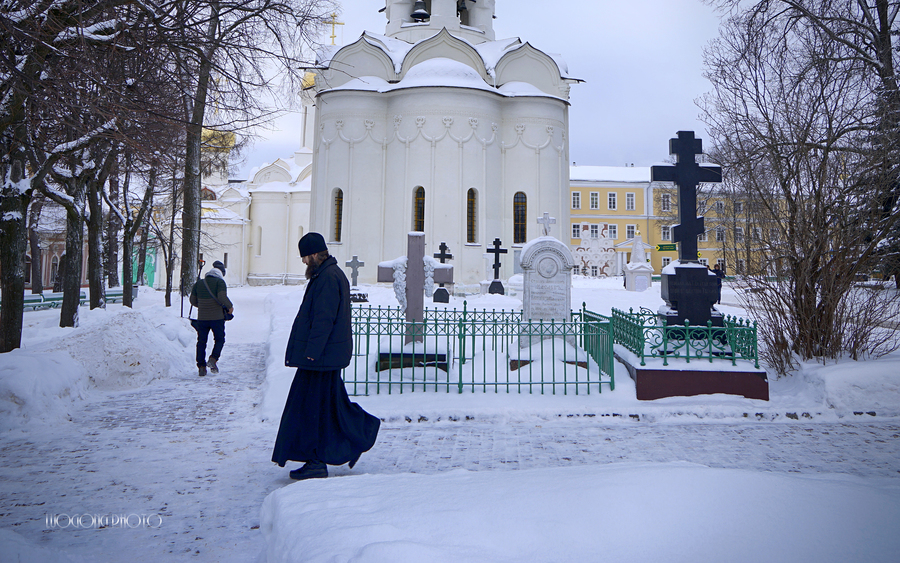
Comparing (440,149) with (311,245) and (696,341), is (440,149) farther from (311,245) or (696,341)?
(311,245)

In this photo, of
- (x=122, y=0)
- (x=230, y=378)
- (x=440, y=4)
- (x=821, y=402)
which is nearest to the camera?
(x=122, y=0)

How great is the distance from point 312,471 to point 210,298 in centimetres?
508

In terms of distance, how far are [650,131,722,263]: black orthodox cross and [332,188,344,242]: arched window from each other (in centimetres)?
1836

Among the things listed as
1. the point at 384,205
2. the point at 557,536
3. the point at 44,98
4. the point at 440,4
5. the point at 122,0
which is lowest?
the point at 557,536

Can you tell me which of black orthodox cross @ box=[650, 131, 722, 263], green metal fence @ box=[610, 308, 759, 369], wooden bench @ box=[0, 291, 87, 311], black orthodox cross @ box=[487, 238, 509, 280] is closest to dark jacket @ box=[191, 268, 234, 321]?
green metal fence @ box=[610, 308, 759, 369]

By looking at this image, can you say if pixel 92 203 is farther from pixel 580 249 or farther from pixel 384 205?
pixel 580 249

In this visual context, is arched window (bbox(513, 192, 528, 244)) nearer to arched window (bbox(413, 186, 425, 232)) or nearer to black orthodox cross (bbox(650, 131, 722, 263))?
arched window (bbox(413, 186, 425, 232))

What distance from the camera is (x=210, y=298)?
27.8 feet

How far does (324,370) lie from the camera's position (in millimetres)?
4262

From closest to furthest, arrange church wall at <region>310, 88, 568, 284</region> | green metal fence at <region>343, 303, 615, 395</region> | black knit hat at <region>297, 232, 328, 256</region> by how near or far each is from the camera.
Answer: black knit hat at <region>297, 232, 328, 256</region>, green metal fence at <region>343, 303, 615, 395</region>, church wall at <region>310, 88, 568, 284</region>

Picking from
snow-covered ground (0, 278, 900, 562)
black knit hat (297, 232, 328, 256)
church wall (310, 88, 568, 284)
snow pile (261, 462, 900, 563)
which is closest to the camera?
snow pile (261, 462, 900, 563)

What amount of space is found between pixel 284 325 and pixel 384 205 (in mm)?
12334

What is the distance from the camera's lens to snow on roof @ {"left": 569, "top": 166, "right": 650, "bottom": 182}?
159ft

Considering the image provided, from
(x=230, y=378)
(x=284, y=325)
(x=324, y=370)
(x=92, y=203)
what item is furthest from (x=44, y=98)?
(x=92, y=203)
